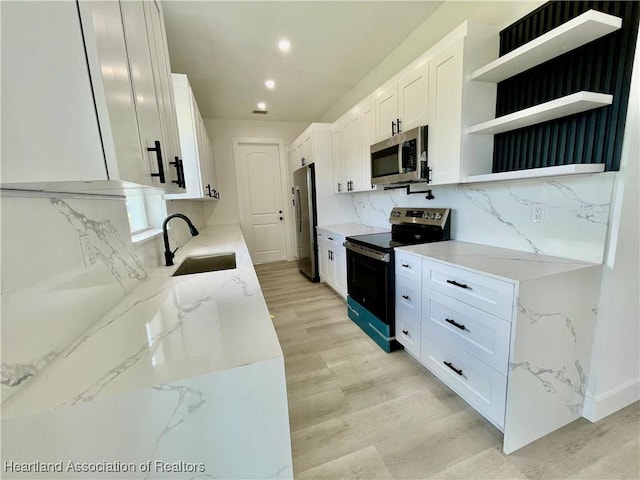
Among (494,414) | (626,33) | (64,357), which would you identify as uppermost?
(626,33)

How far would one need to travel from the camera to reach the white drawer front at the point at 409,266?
191 centimetres

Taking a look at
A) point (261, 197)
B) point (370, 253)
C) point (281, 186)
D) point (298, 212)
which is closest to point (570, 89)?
point (370, 253)

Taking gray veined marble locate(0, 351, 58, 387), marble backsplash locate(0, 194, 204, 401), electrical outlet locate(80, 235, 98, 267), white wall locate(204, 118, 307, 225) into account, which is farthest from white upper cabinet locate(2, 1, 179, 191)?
white wall locate(204, 118, 307, 225)

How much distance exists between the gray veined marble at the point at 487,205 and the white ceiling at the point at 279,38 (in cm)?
165

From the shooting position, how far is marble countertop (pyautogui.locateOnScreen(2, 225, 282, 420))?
2.05 ft

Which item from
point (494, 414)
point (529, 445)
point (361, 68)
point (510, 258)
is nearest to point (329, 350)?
point (494, 414)

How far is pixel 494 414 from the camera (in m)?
1.41

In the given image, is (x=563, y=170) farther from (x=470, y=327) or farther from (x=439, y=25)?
(x=439, y=25)

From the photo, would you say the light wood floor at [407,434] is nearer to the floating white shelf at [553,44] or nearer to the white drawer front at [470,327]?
the white drawer front at [470,327]

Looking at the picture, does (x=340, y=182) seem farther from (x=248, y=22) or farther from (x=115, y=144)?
(x=115, y=144)

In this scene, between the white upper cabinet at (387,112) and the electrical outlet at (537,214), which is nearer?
the electrical outlet at (537,214)

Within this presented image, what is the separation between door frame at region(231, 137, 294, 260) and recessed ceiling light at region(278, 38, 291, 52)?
97.6 inches

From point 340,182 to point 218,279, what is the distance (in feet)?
8.69

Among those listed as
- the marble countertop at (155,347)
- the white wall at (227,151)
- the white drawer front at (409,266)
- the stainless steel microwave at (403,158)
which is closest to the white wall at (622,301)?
the white drawer front at (409,266)
